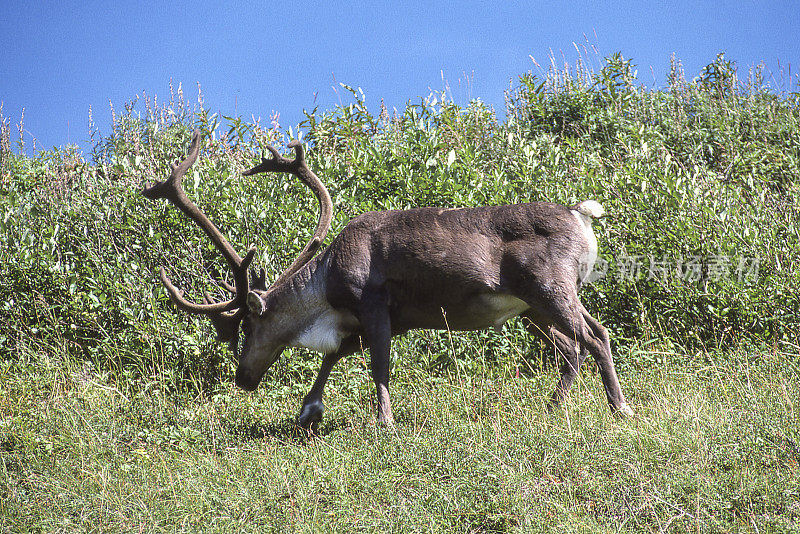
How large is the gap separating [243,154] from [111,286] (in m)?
3.49

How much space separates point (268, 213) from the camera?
914 centimetres

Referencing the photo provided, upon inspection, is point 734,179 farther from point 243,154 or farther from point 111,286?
point 111,286

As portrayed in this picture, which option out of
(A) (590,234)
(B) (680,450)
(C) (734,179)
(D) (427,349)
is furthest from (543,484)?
(C) (734,179)

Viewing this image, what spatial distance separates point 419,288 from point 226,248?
1.74 meters

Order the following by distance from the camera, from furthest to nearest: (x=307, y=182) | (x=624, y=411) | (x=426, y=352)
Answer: (x=426, y=352) < (x=307, y=182) < (x=624, y=411)

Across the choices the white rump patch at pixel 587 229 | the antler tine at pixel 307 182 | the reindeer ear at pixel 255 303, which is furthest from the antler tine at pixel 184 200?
the white rump patch at pixel 587 229

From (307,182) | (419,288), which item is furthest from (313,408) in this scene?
(307,182)

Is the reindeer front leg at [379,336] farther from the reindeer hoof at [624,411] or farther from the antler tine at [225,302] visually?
the reindeer hoof at [624,411]

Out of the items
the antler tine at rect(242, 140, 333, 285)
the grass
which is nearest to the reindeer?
the antler tine at rect(242, 140, 333, 285)

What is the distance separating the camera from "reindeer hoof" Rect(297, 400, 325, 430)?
664 cm

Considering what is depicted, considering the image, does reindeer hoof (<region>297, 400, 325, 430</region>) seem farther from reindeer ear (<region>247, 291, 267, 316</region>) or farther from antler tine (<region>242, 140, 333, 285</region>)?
antler tine (<region>242, 140, 333, 285</region>)

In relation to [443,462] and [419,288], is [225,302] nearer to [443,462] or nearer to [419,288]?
[419,288]

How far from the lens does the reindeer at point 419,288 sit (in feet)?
19.5

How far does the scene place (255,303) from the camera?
674cm
